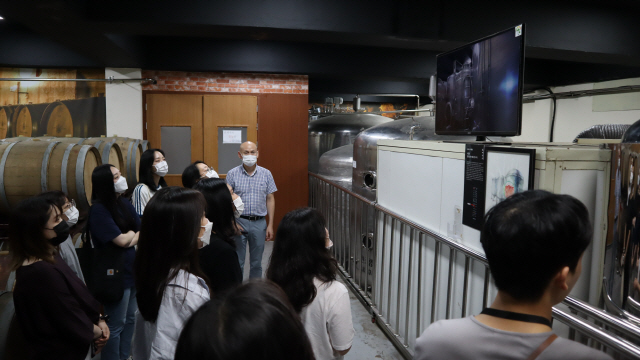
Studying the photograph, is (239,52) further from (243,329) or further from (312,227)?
(243,329)

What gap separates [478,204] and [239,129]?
16.1 ft

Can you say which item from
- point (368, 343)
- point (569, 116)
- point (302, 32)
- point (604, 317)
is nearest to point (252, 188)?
point (302, 32)

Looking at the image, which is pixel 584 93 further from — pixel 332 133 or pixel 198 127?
pixel 198 127

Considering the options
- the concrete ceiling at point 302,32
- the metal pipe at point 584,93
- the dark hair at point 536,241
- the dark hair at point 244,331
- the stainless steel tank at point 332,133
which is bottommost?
the dark hair at point 244,331

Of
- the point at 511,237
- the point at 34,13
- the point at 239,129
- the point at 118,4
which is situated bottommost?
the point at 511,237

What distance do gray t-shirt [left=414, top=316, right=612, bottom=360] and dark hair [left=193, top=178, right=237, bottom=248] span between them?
56.8 inches

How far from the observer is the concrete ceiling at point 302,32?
3906 millimetres

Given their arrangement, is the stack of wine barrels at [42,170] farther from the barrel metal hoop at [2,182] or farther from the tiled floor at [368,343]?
the tiled floor at [368,343]

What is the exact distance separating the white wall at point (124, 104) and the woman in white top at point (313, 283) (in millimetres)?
5140

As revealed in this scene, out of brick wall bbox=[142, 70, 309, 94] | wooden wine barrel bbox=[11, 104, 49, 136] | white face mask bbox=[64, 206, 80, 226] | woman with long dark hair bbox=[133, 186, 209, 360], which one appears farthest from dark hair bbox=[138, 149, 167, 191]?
wooden wine barrel bbox=[11, 104, 49, 136]

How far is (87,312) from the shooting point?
2.03 m

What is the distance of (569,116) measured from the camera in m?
7.94

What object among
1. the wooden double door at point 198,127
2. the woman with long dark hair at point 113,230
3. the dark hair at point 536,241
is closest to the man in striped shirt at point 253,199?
the woman with long dark hair at point 113,230

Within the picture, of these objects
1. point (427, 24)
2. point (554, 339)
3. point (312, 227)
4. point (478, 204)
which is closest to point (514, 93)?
point (478, 204)
